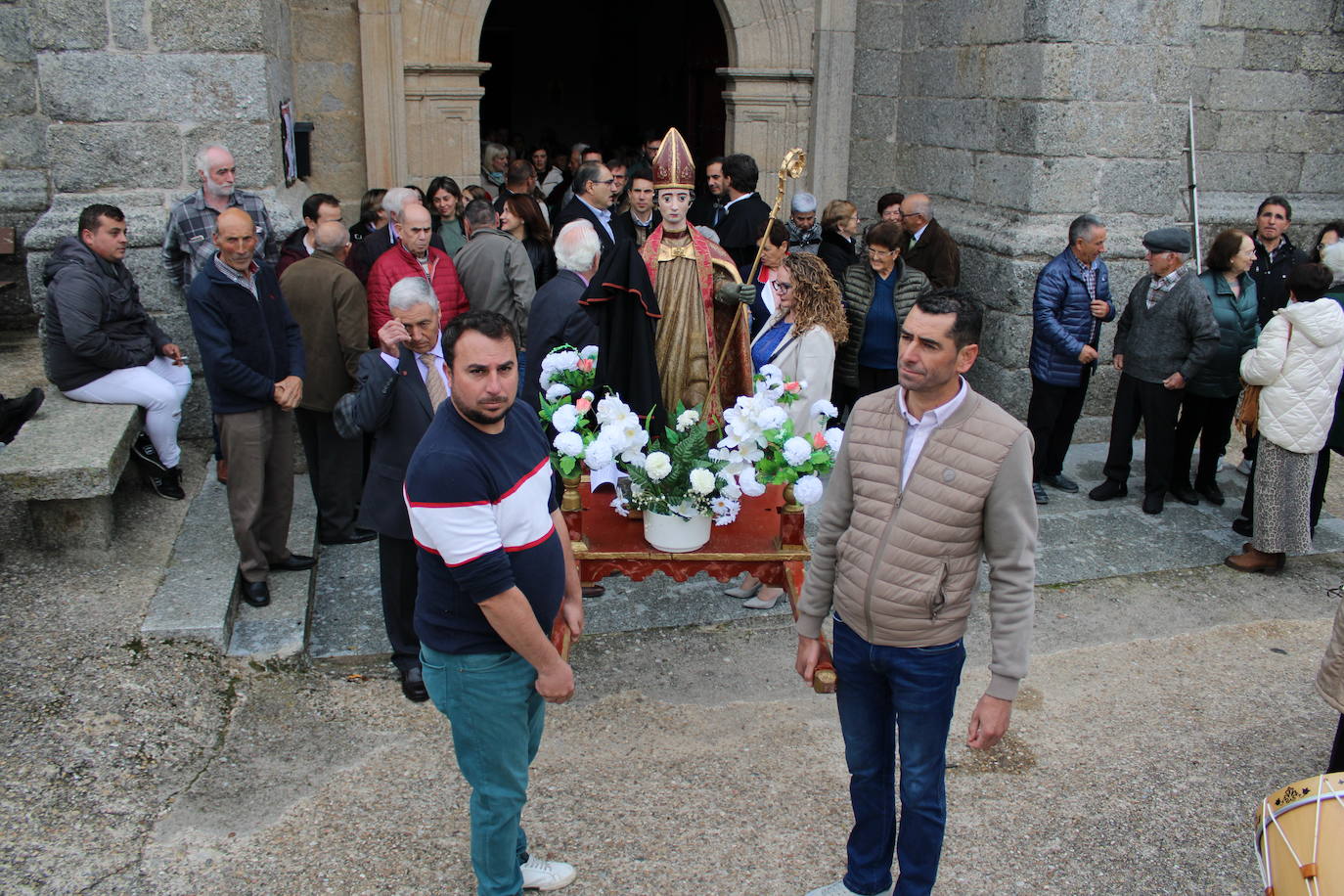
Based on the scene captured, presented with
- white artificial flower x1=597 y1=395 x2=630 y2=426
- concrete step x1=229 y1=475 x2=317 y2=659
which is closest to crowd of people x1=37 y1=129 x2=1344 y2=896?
concrete step x1=229 y1=475 x2=317 y2=659

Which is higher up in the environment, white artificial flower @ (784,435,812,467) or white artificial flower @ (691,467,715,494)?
white artificial flower @ (784,435,812,467)

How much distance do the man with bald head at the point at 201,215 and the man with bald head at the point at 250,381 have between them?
1119 millimetres

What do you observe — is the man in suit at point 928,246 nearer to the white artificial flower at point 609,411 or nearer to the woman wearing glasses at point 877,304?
the woman wearing glasses at point 877,304

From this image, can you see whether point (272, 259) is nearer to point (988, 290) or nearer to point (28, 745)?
point (28, 745)

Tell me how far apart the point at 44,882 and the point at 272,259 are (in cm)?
380

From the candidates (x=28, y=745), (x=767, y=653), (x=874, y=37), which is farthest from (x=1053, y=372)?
(x=28, y=745)

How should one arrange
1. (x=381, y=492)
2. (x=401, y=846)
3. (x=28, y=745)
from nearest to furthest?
(x=401, y=846), (x=28, y=745), (x=381, y=492)

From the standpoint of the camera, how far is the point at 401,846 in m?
3.54

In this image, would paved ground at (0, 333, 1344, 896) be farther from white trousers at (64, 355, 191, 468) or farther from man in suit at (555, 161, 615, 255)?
man in suit at (555, 161, 615, 255)

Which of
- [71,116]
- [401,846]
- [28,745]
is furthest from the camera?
[71,116]

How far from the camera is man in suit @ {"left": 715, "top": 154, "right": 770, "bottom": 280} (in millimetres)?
7133

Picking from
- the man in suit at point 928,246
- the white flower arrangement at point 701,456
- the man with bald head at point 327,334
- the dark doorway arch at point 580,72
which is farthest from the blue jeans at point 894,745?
the dark doorway arch at point 580,72

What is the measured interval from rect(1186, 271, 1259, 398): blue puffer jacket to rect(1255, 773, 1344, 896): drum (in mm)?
4624

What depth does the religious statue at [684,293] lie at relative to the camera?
5.04m
